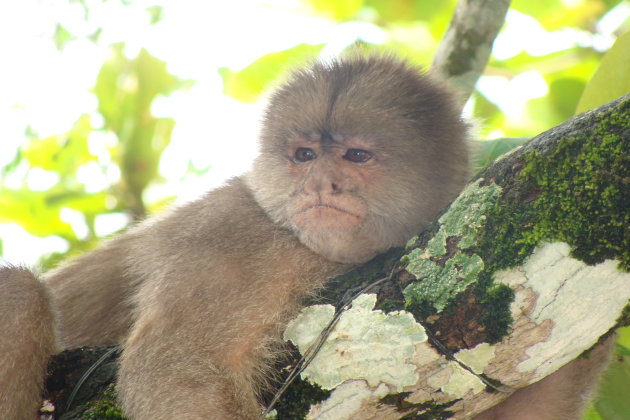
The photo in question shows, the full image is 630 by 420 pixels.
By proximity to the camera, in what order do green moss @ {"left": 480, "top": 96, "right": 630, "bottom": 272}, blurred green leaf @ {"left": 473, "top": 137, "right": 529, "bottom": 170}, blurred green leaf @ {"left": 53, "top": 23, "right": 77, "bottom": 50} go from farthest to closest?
blurred green leaf @ {"left": 53, "top": 23, "right": 77, "bottom": 50}
blurred green leaf @ {"left": 473, "top": 137, "right": 529, "bottom": 170}
green moss @ {"left": 480, "top": 96, "right": 630, "bottom": 272}

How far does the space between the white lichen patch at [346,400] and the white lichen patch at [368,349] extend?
30mm

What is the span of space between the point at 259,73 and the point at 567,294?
4.09m

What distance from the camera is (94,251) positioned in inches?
200

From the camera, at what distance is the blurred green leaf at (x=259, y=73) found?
6.04 m

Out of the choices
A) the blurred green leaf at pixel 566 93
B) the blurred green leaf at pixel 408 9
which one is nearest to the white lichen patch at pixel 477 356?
the blurred green leaf at pixel 566 93

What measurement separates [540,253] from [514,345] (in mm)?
386

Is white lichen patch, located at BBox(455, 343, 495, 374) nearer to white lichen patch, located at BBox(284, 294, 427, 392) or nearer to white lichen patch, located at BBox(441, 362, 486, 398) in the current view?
white lichen patch, located at BBox(441, 362, 486, 398)

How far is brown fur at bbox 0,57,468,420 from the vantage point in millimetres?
3369

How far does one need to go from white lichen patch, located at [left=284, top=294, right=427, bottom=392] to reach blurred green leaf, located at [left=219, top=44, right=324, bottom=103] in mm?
3343

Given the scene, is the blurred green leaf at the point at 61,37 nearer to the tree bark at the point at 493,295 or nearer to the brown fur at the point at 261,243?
the brown fur at the point at 261,243

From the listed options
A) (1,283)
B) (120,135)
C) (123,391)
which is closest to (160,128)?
(120,135)

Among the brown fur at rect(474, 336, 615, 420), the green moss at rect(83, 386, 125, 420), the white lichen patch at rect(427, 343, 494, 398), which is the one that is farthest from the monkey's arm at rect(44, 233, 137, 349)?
the brown fur at rect(474, 336, 615, 420)

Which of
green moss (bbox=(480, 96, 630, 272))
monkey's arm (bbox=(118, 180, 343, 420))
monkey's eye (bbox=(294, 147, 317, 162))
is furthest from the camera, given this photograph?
monkey's eye (bbox=(294, 147, 317, 162))

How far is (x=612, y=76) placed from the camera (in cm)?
365
